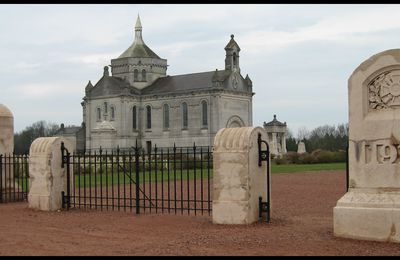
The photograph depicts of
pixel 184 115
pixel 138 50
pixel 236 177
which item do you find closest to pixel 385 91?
pixel 236 177

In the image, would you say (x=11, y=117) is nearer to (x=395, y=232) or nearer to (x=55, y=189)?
(x=55, y=189)

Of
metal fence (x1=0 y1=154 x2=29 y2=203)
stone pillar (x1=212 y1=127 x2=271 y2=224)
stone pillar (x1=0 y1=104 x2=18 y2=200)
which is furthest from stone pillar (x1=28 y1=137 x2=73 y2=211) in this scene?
stone pillar (x1=212 y1=127 x2=271 y2=224)

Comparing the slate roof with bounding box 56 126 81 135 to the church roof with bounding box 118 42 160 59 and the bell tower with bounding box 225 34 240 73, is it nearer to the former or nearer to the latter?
the church roof with bounding box 118 42 160 59

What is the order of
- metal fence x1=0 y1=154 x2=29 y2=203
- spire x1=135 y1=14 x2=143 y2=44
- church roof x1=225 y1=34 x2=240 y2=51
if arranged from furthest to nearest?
spire x1=135 y1=14 x2=143 y2=44 < church roof x1=225 y1=34 x2=240 y2=51 < metal fence x1=0 y1=154 x2=29 y2=203

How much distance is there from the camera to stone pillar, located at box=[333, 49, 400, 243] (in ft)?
29.7

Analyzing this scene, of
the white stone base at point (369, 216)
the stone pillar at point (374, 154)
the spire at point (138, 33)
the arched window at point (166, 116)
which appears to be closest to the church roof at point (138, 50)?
the spire at point (138, 33)

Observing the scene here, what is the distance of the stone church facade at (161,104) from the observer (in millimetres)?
71812

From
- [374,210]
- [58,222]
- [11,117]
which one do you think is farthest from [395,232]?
[11,117]

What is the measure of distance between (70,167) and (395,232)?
8.81 metres

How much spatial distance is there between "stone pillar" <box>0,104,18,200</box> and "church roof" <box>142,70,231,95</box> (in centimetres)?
5464

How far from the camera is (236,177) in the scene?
1121 cm

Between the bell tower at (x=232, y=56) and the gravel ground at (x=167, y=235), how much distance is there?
6040 centimetres

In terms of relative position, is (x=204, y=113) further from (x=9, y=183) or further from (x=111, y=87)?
(x=9, y=183)

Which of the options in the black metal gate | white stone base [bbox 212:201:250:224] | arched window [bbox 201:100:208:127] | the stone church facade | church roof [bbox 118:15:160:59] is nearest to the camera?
white stone base [bbox 212:201:250:224]
